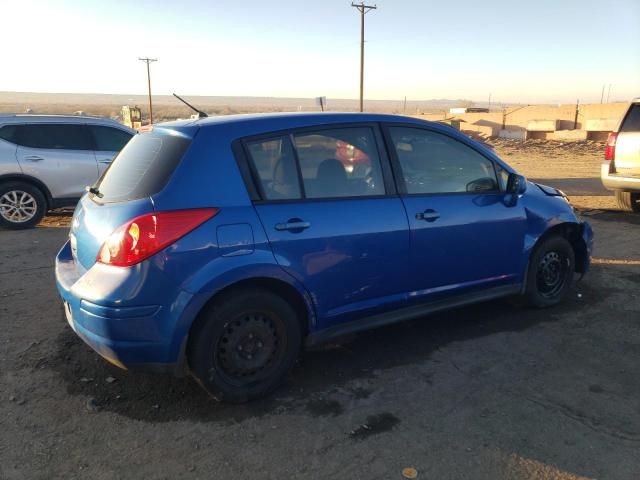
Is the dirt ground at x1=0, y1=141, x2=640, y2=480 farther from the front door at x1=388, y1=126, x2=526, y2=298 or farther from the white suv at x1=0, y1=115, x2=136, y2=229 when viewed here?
the white suv at x1=0, y1=115, x2=136, y2=229

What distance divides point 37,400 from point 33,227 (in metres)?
5.95

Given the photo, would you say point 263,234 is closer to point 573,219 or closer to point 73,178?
point 573,219

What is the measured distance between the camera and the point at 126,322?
284cm

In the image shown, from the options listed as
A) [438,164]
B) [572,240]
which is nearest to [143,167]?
[438,164]

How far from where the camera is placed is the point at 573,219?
473cm

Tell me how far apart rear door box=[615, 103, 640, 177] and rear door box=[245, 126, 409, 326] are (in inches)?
253

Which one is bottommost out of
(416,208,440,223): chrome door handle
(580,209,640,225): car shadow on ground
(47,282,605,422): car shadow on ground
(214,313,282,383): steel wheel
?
(47,282,605,422): car shadow on ground

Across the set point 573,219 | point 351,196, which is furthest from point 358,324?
point 573,219

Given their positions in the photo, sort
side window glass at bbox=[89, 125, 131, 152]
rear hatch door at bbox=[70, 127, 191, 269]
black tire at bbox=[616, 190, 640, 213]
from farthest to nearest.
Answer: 1. black tire at bbox=[616, 190, 640, 213]
2. side window glass at bbox=[89, 125, 131, 152]
3. rear hatch door at bbox=[70, 127, 191, 269]

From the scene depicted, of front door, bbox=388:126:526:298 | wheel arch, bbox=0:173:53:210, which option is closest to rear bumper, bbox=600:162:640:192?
front door, bbox=388:126:526:298

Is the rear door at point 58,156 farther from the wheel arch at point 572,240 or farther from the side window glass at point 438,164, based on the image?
the wheel arch at point 572,240

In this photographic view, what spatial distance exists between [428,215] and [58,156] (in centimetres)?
680

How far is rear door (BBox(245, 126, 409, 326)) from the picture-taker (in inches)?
126

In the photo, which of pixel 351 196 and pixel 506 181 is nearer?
pixel 351 196
